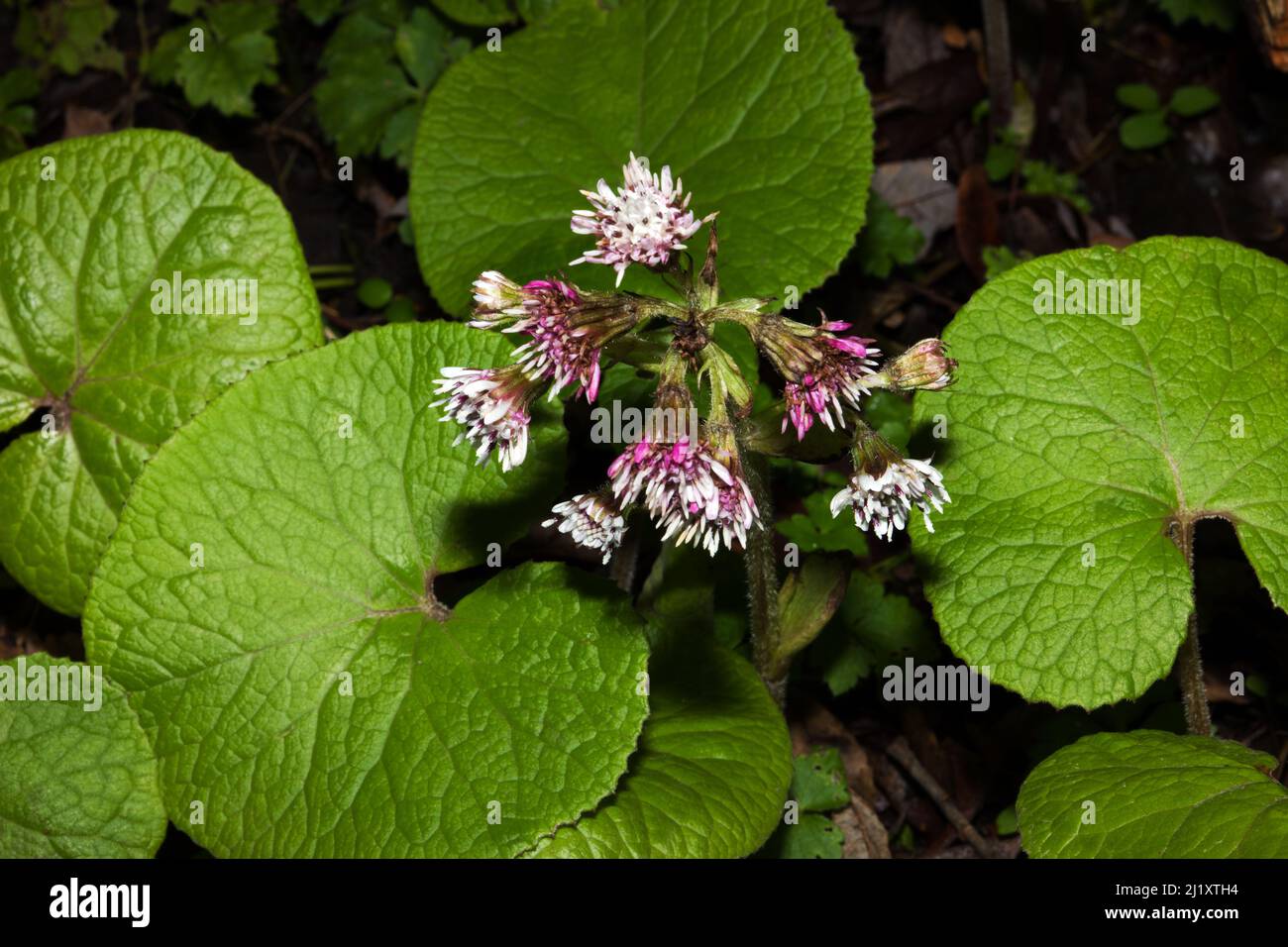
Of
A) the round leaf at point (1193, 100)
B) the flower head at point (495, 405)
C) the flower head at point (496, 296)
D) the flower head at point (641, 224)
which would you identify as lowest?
the flower head at point (495, 405)

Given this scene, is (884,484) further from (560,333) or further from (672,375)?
(560,333)

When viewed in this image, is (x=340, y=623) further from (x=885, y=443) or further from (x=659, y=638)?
(x=885, y=443)

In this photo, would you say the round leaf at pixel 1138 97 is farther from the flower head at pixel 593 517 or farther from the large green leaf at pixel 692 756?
the flower head at pixel 593 517

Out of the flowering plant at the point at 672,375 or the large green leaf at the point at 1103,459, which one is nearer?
the flowering plant at the point at 672,375

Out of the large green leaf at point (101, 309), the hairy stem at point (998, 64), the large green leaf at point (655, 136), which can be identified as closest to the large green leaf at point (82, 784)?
the large green leaf at point (101, 309)

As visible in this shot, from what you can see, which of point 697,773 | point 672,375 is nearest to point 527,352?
point 672,375
